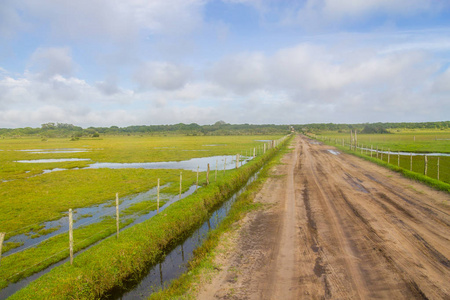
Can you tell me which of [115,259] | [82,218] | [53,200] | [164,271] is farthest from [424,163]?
[53,200]

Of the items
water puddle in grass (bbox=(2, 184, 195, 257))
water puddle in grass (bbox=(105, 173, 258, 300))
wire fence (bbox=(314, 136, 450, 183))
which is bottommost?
water puddle in grass (bbox=(105, 173, 258, 300))

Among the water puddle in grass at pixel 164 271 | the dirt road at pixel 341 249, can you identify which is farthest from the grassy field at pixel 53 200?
the dirt road at pixel 341 249

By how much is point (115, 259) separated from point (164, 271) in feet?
6.20

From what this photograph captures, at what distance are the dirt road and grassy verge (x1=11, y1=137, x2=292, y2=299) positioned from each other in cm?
315

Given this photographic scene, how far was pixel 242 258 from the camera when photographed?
8.63m

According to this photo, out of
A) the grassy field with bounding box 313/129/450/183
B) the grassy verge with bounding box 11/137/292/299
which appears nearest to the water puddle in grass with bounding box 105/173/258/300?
the grassy verge with bounding box 11/137/292/299

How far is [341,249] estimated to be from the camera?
8.82 meters

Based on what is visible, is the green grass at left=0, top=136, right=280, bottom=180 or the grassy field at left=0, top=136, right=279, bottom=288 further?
the green grass at left=0, top=136, right=280, bottom=180

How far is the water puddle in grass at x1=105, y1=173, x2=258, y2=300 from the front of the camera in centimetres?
821

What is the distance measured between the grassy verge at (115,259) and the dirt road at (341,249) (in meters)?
3.15

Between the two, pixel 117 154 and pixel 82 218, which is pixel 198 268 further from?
pixel 117 154

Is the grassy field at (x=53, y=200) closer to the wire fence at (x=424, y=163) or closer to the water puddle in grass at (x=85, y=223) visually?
the water puddle in grass at (x=85, y=223)

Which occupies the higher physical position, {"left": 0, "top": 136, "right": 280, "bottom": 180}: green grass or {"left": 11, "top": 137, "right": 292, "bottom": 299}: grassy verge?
{"left": 0, "top": 136, "right": 280, "bottom": 180}: green grass

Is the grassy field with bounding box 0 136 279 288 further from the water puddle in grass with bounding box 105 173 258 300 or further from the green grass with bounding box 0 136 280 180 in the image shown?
the water puddle in grass with bounding box 105 173 258 300
